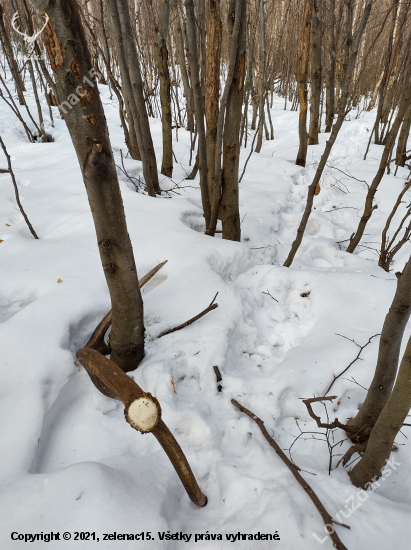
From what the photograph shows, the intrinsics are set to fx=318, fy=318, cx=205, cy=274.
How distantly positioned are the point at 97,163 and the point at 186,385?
3.46ft

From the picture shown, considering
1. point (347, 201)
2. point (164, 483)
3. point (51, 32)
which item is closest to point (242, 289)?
point (164, 483)

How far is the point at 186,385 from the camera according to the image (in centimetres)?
153

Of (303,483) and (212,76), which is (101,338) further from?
(212,76)

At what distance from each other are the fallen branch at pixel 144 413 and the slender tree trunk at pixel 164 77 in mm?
3298

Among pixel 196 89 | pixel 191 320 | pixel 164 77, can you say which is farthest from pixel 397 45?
pixel 191 320

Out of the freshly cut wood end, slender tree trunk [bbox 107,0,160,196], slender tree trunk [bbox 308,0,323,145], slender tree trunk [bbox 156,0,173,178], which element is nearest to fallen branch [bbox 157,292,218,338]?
the freshly cut wood end

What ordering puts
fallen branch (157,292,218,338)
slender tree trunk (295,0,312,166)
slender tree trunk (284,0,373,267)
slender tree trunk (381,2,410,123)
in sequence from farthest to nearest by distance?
slender tree trunk (295,0,312,166) < slender tree trunk (381,2,410,123) < slender tree trunk (284,0,373,267) < fallen branch (157,292,218,338)

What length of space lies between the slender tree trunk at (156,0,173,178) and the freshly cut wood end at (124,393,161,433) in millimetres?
3523

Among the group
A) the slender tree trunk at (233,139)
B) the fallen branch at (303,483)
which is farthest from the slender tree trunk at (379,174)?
the fallen branch at (303,483)

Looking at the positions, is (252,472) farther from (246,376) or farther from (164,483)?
(246,376)

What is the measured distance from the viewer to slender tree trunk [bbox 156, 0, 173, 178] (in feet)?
10.5

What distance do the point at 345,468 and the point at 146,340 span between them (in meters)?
1.07

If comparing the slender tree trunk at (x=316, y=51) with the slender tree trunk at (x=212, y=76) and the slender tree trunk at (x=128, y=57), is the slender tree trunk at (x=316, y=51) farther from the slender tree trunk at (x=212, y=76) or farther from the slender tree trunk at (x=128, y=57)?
the slender tree trunk at (x=128, y=57)

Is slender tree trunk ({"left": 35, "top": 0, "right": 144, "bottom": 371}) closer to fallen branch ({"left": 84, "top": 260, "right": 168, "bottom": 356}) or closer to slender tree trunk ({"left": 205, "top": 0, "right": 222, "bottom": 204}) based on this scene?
fallen branch ({"left": 84, "top": 260, "right": 168, "bottom": 356})
